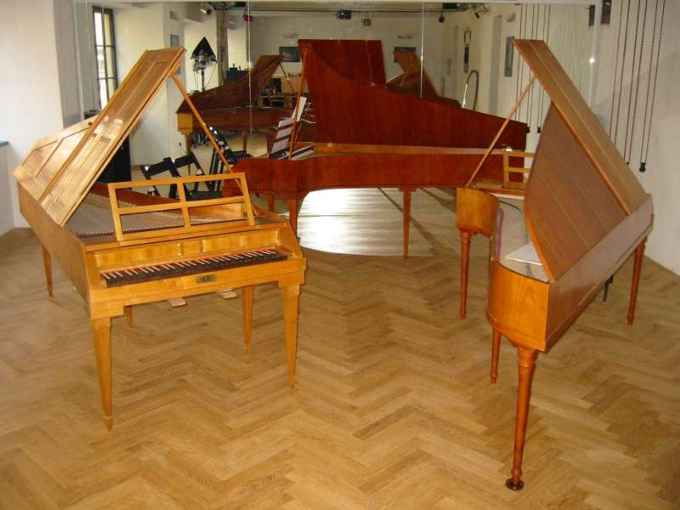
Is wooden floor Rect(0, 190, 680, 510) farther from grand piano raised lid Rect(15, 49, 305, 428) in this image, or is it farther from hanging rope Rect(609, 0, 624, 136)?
hanging rope Rect(609, 0, 624, 136)

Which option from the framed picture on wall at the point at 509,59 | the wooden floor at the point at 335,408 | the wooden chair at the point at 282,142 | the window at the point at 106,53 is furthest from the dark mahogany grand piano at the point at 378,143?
the window at the point at 106,53

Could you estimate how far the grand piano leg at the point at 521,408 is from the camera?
7.91ft

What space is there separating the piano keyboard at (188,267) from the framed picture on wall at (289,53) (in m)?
4.25

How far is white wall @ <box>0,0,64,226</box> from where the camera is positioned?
5945 millimetres

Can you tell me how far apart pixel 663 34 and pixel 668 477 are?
3936mm

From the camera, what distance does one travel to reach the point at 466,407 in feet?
10.3

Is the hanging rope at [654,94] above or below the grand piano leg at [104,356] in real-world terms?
above

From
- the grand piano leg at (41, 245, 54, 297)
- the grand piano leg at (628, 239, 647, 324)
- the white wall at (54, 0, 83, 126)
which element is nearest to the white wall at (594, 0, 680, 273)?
the grand piano leg at (628, 239, 647, 324)

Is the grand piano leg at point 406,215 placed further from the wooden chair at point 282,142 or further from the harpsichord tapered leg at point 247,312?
the harpsichord tapered leg at point 247,312

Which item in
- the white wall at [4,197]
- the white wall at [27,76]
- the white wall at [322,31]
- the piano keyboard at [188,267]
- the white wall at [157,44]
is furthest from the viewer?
the white wall at [157,44]

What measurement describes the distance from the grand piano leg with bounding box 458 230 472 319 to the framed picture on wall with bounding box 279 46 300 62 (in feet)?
11.7

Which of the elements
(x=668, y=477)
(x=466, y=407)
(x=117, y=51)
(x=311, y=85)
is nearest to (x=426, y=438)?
(x=466, y=407)

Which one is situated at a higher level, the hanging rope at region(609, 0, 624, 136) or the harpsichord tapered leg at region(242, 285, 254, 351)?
the hanging rope at region(609, 0, 624, 136)

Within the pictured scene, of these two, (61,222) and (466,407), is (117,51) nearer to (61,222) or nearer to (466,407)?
(61,222)
